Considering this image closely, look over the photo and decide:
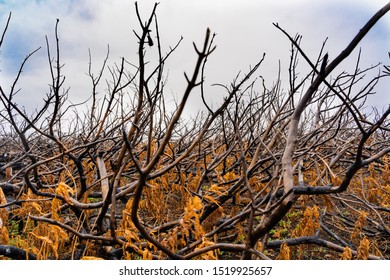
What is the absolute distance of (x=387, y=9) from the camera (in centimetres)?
97

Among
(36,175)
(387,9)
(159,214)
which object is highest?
(387,9)

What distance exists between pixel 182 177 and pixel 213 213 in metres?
1.05

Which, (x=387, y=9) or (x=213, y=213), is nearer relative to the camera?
(x=387, y=9)

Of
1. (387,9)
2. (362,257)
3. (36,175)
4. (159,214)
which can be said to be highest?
(387,9)

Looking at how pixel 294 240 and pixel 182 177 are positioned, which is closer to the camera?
pixel 294 240

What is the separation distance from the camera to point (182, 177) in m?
3.86

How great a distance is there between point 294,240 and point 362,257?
0.56 metres

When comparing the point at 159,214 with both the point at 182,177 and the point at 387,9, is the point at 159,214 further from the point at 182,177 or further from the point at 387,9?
the point at 387,9

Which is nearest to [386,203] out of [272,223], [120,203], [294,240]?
[294,240]

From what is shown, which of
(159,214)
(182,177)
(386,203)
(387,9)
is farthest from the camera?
(386,203)
